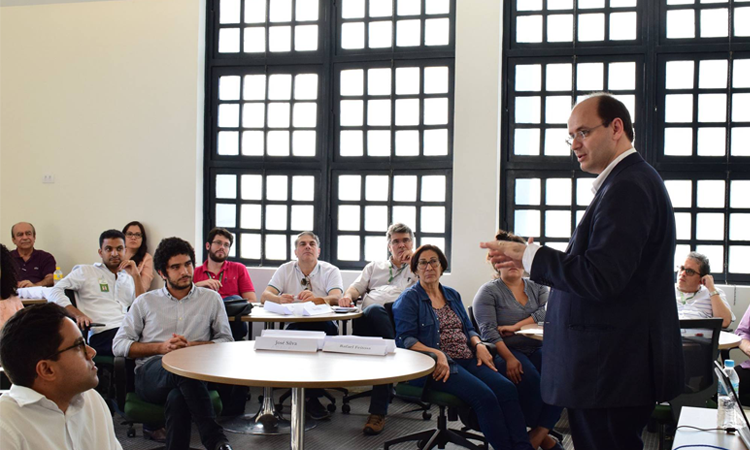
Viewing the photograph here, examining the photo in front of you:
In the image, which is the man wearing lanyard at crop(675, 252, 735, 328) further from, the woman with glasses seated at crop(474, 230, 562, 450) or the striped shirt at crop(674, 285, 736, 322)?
the woman with glasses seated at crop(474, 230, 562, 450)

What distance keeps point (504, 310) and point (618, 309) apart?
2575 mm

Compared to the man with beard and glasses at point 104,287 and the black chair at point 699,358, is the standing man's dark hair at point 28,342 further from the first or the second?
the man with beard and glasses at point 104,287

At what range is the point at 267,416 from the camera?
464 centimetres

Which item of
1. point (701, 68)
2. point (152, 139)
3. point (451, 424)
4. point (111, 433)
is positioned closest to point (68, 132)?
point (152, 139)

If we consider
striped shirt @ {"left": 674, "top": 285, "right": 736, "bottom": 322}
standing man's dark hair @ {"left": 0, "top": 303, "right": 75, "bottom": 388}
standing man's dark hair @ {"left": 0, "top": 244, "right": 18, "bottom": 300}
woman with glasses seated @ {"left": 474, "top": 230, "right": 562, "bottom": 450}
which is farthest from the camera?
striped shirt @ {"left": 674, "top": 285, "right": 736, "bottom": 322}

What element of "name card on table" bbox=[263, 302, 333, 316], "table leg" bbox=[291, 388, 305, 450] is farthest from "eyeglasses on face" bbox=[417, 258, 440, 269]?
"table leg" bbox=[291, 388, 305, 450]

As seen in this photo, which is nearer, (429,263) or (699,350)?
(699,350)

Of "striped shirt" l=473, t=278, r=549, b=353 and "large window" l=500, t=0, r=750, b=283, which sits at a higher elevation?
"large window" l=500, t=0, r=750, b=283

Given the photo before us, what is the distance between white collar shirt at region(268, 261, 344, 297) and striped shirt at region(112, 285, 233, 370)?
6.22 ft

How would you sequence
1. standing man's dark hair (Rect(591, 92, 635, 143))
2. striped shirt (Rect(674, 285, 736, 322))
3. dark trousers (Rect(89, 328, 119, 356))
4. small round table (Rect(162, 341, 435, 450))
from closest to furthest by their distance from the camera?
1. standing man's dark hair (Rect(591, 92, 635, 143))
2. small round table (Rect(162, 341, 435, 450))
3. dark trousers (Rect(89, 328, 119, 356))
4. striped shirt (Rect(674, 285, 736, 322))

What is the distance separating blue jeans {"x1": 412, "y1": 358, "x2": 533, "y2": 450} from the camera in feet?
11.7

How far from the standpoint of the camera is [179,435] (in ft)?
11.2

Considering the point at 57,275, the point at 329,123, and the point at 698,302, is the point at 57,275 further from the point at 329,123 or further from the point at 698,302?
the point at 698,302

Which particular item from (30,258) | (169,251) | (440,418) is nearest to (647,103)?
(440,418)
